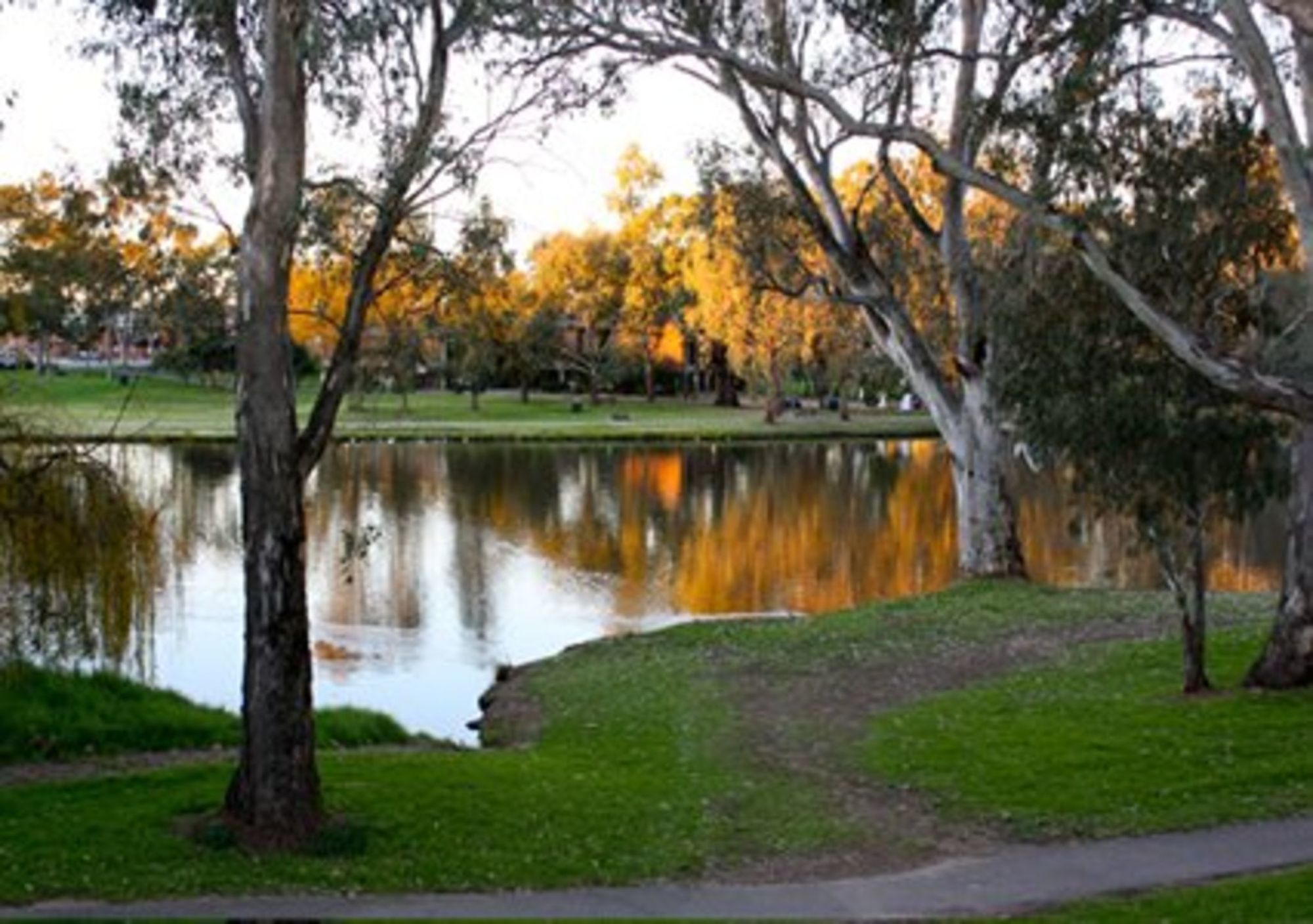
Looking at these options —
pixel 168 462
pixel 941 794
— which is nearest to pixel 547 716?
pixel 941 794

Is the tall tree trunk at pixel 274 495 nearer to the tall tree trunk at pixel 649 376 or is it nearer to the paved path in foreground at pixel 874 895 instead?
the paved path in foreground at pixel 874 895

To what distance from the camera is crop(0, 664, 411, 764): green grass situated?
47.8 feet

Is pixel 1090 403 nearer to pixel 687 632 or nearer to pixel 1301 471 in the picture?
pixel 1301 471

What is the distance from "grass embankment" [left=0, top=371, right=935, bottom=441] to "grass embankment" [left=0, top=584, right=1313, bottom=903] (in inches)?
1441

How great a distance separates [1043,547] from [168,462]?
28641 millimetres

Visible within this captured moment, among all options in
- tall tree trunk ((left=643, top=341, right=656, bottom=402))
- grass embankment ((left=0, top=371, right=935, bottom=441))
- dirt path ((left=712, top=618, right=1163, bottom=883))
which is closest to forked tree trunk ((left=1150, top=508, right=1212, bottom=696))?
dirt path ((left=712, top=618, right=1163, bottom=883))

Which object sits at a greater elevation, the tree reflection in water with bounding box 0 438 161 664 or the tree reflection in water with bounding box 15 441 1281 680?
the tree reflection in water with bounding box 0 438 161 664

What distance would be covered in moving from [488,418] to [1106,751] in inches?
2543

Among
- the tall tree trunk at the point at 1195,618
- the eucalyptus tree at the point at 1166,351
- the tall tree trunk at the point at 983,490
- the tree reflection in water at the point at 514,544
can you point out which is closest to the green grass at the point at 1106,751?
the tall tree trunk at the point at 1195,618

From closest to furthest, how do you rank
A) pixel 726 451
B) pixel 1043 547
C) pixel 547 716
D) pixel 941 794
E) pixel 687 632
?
1. pixel 941 794
2. pixel 547 716
3. pixel 687 632
4. pixel 1043 547
5. pixel 726 451

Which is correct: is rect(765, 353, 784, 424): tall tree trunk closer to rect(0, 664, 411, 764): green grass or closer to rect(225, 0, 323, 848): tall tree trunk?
rect(0, 664, 411, 764): green grass

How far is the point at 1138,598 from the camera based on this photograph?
23000 mm

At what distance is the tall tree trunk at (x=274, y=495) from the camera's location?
10477 millimetres

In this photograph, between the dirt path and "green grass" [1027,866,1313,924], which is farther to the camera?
the dirt path
